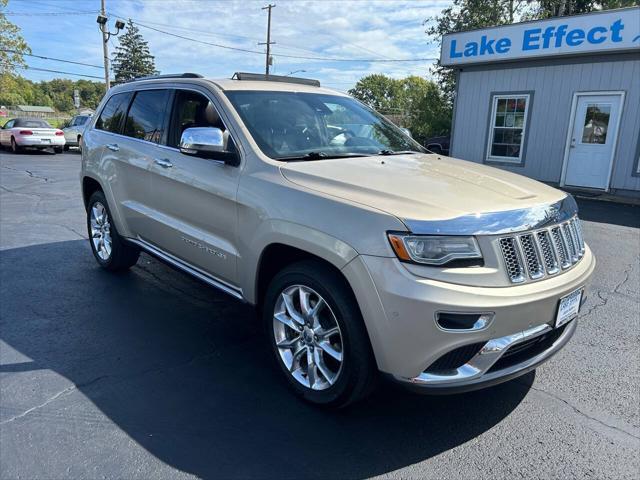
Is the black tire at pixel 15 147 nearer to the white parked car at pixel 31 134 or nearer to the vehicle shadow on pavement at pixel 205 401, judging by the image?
the white parked car at pixel 31 134

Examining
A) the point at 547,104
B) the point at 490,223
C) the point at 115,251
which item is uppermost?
the point at 547,104

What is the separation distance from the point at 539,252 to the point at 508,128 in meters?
11.8

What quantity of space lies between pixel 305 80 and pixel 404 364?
3018 mm

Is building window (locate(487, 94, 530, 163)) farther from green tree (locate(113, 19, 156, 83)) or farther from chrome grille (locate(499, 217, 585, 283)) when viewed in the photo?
green tree (locate(113, 19, 156, 83))

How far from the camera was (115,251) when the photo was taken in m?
5.08

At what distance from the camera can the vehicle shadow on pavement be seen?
100 inches

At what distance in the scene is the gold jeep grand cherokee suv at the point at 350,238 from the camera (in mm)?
2355

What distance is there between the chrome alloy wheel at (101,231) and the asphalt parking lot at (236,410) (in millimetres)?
804

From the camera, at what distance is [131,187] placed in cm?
452

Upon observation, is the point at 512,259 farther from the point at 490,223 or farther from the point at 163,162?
the point at 163,162

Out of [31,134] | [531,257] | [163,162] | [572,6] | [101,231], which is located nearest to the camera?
[531,257]

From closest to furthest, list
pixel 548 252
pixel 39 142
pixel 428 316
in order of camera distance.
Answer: pixel 428 316, pixel 548 252, pixel 39 142

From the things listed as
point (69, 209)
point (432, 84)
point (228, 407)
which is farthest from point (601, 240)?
point (432, 84)

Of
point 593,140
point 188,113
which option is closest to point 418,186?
point 188,113
